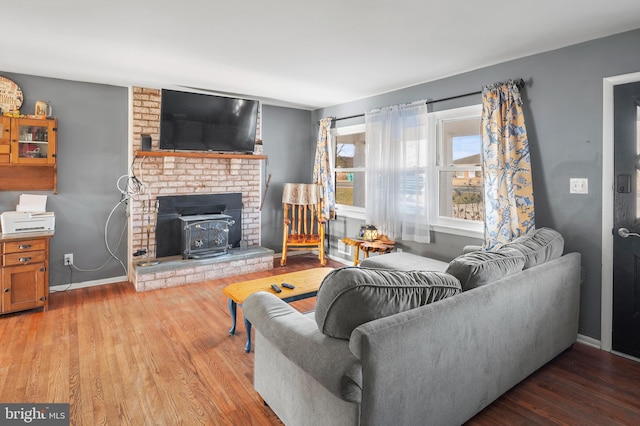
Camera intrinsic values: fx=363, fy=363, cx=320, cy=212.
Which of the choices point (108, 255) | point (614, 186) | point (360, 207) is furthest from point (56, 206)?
point (614, 186)

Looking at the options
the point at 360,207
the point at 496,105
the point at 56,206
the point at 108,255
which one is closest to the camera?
A: the point at 496,105

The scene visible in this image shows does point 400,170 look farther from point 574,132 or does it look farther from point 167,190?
point 167,190

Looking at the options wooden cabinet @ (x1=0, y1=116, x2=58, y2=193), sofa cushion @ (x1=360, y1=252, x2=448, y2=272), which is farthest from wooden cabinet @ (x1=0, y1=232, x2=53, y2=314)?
sofa cushion @ (x1=360, y1=252, x2=448, y2=272)

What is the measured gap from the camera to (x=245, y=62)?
3334mm

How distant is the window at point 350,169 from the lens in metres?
5.11

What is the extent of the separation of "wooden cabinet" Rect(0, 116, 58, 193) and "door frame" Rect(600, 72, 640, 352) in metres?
4.85

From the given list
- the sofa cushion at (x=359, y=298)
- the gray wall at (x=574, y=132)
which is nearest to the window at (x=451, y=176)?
the gray wall at (x=574, y=132)

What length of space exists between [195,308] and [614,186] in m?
3.60

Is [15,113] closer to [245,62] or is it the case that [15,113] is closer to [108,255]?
[108,255]

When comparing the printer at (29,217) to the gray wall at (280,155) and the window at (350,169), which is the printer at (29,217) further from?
the window at (350,169)

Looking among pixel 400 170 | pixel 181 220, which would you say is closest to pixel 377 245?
pixel 400 170

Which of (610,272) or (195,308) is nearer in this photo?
(610,272)

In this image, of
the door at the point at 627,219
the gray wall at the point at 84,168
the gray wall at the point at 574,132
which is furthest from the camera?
the gray wall at the point at 84,168

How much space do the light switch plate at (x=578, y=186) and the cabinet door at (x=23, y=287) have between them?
180 inches
